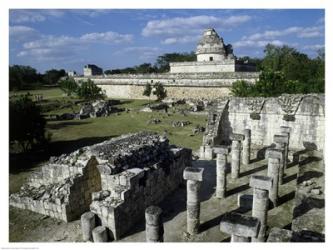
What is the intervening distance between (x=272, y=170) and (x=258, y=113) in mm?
6454

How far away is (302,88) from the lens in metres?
23.6

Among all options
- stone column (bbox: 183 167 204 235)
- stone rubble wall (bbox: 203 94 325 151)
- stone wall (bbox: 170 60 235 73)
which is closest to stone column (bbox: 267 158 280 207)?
stone column (bbox: 183 167 204 235)

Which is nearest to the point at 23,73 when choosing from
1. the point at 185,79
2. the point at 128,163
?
the point at 185,79

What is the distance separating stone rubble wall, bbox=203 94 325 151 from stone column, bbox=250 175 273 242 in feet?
25.5

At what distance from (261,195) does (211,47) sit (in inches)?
1497

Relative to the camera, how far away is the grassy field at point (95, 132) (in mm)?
14441

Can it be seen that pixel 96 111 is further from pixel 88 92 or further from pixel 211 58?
pixel 211 58

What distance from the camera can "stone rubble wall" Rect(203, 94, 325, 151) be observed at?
14.4 metres

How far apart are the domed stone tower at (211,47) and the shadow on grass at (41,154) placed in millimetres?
27741

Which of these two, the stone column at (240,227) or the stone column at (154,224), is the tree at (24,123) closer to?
the stone column at (154,224)

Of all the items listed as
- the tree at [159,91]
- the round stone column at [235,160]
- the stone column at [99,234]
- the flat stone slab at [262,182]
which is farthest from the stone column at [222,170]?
the tree at [159,91]

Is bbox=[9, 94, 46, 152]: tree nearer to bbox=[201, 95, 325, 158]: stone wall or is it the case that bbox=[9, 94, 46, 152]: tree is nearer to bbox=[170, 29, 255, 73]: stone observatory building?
bbox=[201, 95, 325, 158]: stone wall
